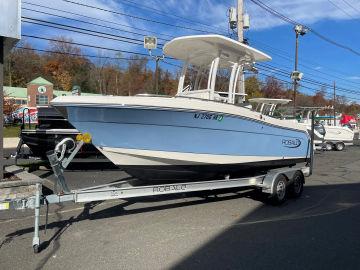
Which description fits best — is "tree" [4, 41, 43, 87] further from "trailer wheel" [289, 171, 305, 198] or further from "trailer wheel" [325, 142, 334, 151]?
"trailer wheel" [289, 171, 305, 198]

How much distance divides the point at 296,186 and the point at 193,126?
11.0 feet

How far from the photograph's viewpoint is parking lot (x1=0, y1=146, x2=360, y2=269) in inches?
201

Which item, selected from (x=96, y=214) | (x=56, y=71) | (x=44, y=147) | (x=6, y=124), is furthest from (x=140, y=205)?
(x=56, y=71)

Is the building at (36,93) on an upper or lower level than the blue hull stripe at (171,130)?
upper

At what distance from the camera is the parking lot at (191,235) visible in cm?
512

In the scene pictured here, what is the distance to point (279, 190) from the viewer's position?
8.56 m

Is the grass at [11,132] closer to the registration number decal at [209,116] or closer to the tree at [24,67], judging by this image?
the registration number decal at [209,116]

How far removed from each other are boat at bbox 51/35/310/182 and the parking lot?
0.88 metres

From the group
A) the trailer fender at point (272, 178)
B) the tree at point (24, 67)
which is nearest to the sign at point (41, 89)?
the tree at point (24, 67)

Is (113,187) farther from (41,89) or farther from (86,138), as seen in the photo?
(41,89)

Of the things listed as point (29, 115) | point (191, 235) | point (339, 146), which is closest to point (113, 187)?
point (191, 235)

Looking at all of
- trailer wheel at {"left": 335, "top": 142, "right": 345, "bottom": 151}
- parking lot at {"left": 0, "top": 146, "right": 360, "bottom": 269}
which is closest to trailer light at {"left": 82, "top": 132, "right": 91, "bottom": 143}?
parking lot at {"left": 0, "top": 146, "right": 360, "bottom": 269}

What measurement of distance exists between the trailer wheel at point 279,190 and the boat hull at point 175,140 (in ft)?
1.80

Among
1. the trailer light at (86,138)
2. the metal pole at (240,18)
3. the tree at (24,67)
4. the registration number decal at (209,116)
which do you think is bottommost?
the trailer light at (86,138)
